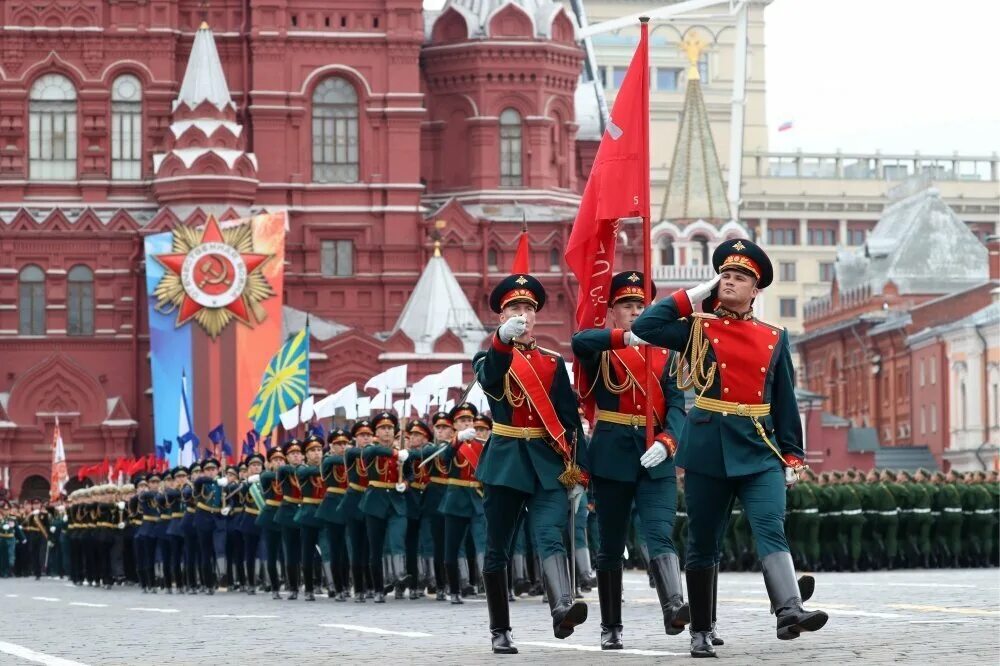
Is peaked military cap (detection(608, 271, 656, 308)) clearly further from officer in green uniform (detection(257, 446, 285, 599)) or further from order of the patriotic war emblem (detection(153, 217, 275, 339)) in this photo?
order of the patriotic war emblem (detection(153, 217, 275, 339))

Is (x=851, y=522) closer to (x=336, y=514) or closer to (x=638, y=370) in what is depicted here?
(x=336, y=514)

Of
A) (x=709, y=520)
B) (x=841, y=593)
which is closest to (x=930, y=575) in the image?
(x=841, y=593)

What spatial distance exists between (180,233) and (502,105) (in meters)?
9.94

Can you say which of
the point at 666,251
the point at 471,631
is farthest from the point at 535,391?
the point at 666,251

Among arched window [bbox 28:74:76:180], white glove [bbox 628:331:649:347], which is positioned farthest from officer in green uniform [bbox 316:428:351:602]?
arched window [bbox 28:74:76:180]

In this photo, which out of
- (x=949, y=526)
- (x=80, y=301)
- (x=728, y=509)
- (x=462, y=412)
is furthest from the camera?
(x=80, y=301)

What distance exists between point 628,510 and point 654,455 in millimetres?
521

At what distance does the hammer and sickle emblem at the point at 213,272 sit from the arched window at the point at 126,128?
4.64 metres

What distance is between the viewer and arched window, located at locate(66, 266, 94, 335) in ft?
198

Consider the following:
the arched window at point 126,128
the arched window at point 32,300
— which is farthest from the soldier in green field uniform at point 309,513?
the arched window at point 126,128

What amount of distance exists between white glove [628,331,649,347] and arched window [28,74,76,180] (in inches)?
1949

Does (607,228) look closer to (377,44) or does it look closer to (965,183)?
(377,44)

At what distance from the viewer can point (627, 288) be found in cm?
1377

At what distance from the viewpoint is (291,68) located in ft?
202
